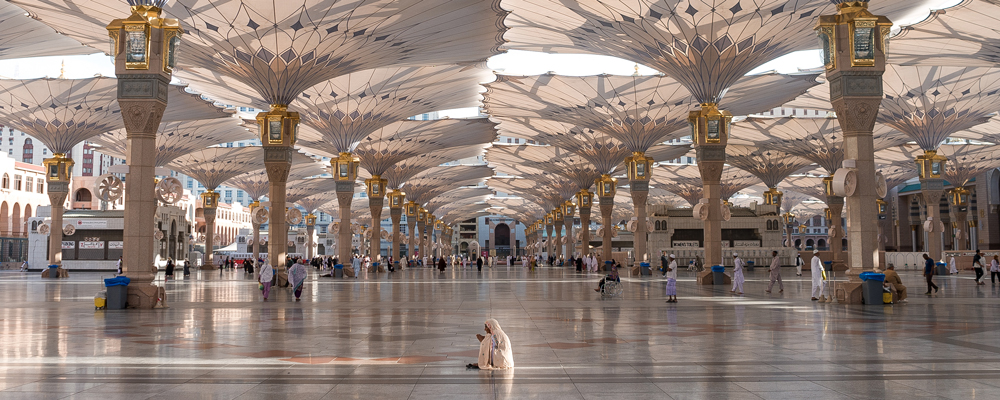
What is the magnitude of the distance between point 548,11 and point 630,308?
10790 mm

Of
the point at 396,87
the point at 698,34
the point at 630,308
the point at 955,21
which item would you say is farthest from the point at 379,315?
the point at 955,21

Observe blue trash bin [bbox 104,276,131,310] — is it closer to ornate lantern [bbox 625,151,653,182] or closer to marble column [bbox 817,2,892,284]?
marble column [bbox 817,2,892,284]

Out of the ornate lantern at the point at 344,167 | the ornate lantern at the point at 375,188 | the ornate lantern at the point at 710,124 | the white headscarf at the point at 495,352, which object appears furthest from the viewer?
the ornate lantern at the point at 375,188

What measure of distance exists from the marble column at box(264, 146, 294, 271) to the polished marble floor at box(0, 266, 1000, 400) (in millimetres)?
9080

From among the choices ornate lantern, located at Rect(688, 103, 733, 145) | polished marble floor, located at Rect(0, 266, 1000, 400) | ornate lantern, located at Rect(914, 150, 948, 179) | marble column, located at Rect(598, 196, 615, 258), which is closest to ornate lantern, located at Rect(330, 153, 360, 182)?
marble column, located at Rect(598, 196, 615, 258)

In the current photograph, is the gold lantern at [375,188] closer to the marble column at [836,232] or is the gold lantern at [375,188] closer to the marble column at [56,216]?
the marble column at [56,216]

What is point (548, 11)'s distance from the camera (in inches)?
892

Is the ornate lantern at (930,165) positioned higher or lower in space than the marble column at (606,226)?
higher

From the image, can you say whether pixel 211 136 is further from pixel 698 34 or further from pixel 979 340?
pixel 979 340

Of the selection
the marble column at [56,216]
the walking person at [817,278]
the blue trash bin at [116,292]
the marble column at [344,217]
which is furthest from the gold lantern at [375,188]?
the walking person at [817,278]

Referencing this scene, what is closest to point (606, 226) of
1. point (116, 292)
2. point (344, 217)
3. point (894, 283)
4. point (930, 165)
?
point (344, 217)

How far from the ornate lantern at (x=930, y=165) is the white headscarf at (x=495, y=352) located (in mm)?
35396

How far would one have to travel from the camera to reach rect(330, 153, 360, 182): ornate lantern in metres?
34.9

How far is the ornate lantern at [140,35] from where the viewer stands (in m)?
15.4
